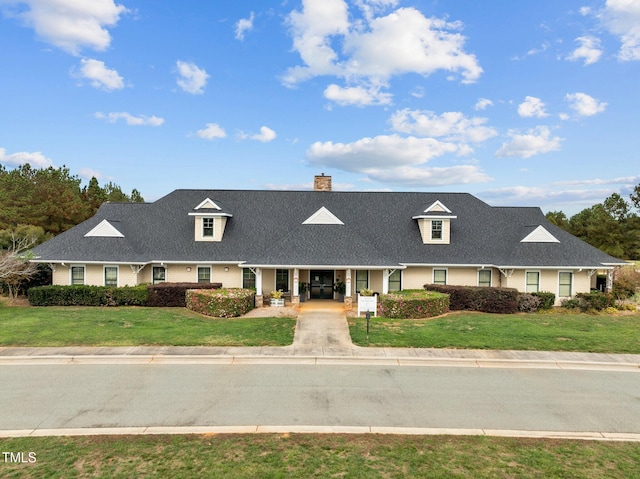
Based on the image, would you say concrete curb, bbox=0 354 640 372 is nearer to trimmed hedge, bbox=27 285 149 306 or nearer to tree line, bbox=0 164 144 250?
trimmed hedge, bbox=27 285 149 306

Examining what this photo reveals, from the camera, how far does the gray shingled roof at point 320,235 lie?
931 inches

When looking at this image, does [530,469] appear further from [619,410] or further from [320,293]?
[320,293]

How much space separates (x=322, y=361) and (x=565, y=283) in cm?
1859

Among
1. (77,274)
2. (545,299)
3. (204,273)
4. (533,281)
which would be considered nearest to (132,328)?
(204,273)

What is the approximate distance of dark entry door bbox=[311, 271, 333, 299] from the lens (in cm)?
2530

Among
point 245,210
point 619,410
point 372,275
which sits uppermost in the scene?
point 245,210

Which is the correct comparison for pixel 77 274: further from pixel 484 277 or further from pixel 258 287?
pixel 484 277

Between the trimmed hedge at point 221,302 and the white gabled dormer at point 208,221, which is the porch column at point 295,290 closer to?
the trimmed hedge at point 221,302

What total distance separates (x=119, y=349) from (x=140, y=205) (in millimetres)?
17356

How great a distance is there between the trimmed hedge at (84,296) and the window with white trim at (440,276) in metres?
17.5

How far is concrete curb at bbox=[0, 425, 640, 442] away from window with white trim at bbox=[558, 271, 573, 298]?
57.7 feet

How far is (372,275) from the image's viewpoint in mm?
24844

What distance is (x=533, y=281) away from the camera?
24281mm

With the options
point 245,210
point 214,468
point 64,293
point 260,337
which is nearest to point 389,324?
point 260,337
